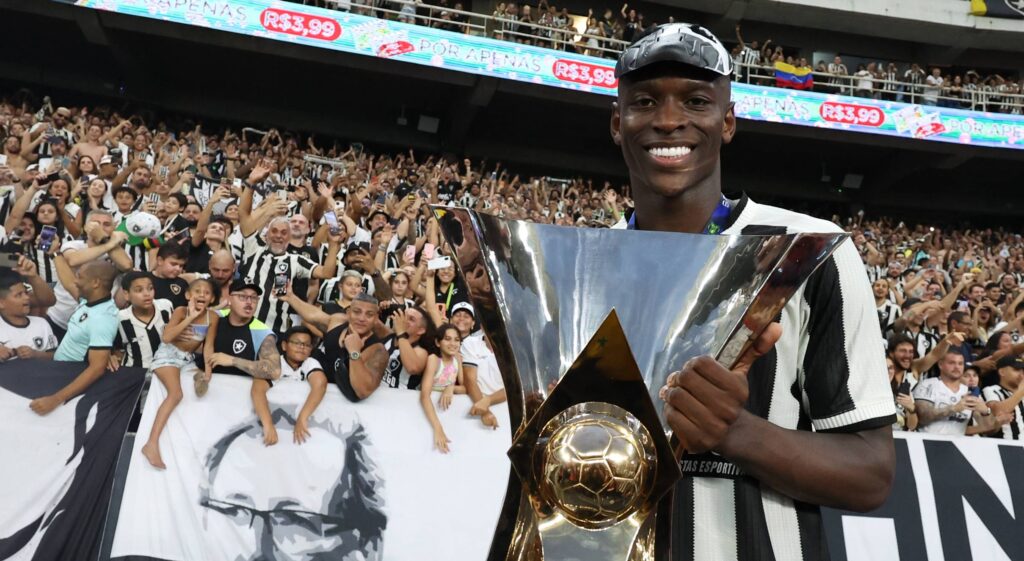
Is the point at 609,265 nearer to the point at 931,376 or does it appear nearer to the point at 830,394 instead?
the point at 830,394

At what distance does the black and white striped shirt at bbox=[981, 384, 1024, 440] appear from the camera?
16.1 ft

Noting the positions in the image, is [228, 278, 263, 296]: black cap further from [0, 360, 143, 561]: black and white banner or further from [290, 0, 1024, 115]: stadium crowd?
[290, 0, 1024, 115]: stadium crowd

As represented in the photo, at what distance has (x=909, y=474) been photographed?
13.3 ft

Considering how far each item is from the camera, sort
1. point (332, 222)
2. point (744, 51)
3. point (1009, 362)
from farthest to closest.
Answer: point (744, 51) < point (332, 222) < point (1009, 362)

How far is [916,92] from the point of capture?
18.6m

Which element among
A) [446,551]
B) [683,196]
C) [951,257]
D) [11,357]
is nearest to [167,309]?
[11,357]

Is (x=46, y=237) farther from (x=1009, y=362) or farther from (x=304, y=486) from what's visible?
(x=1009, y=362)

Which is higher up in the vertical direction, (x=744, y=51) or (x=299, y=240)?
(x=744, y=51)

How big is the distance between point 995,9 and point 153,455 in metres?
21.1

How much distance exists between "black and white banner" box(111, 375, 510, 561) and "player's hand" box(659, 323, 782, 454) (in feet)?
9.44

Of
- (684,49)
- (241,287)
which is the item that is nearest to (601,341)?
(684,49)

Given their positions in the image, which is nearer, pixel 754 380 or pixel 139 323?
pixel 754 380

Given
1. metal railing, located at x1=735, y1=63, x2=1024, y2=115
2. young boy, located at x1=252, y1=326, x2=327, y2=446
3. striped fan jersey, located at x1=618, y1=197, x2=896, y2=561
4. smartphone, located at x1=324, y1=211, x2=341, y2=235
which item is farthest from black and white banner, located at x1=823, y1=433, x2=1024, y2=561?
metal railing, located at x1=735, y1=63, x2=1024, y2=115

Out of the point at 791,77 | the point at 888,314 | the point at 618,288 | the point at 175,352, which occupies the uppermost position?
the point at 791,77
